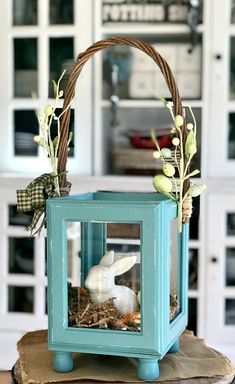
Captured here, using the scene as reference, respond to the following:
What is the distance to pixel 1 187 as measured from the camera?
244 centimetres

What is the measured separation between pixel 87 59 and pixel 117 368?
49 centimetres

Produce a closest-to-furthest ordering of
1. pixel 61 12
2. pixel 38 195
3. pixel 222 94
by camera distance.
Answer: pixel 38 195, pixel 222 94, pixel 61 12

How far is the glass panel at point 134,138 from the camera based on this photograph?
243 centimetres

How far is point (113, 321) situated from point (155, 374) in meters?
0.10

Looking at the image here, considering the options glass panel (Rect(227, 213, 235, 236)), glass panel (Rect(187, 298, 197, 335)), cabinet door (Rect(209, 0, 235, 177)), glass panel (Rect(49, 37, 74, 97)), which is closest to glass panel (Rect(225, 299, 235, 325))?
glass panel (Rect(187, 298, 197, 335))

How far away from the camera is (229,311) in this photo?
2332 millimetres

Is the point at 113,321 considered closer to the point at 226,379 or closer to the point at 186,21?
the point at 226,379

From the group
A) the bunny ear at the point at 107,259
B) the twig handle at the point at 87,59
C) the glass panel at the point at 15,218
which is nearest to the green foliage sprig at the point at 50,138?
the twig handle at the point at 87,59

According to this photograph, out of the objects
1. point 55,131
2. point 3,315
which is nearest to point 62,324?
point 55,131

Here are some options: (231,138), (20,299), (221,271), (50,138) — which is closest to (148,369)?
(50,138)

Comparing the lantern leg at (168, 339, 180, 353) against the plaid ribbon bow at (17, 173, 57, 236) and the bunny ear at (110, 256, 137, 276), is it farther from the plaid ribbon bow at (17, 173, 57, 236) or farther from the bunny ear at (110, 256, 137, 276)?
the plaid ribbon bow at (17, 173, 57, 236)

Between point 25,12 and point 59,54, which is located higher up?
point 25,12

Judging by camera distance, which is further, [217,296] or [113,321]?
[217,296]

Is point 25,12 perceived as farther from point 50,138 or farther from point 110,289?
point 110,289
